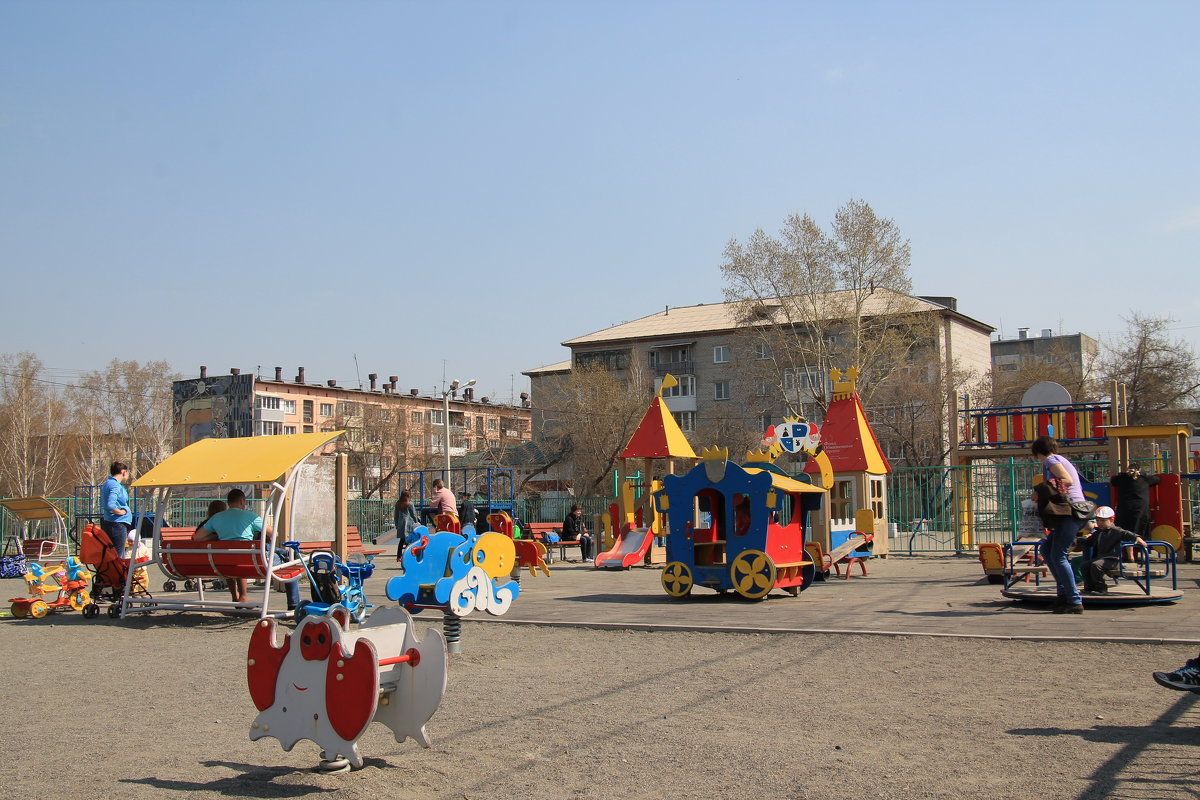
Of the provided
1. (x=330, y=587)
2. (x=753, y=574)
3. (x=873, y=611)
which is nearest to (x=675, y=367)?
(x=753, y=574)

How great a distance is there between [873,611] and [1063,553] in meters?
2.19

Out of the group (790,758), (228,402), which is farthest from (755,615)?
(228,402)

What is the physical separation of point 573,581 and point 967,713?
12431mm

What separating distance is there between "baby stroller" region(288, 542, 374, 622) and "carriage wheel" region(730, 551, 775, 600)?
4914 millimetres

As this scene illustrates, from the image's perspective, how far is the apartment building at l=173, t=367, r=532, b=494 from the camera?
213ft

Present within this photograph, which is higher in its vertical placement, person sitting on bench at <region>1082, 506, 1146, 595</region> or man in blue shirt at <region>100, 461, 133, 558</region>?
man in blue shirt at <region>100, 461, 133, 558</region>

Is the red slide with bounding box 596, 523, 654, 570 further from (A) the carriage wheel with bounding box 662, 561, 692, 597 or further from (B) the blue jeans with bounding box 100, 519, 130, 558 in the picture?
(B) the blue jeans with bounding box 100, 519, 130, 558

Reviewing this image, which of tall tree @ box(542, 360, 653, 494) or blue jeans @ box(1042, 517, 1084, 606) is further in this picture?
tall tree @ box(542, 360, 653, 494)

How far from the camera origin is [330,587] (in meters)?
10.7

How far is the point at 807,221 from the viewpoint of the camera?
4272cm

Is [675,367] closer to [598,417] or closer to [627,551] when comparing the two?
[598,417]

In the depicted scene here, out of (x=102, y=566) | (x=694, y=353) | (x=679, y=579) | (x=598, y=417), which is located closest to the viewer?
(x=102, y=566)

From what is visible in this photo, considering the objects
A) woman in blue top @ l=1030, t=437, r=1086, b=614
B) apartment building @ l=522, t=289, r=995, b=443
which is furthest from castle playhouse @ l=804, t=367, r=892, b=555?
apartment building @ l=522, t=289, r=995, b=443

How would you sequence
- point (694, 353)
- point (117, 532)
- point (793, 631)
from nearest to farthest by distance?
point (793, 631) < point (117, 532) < point (694, 353)
